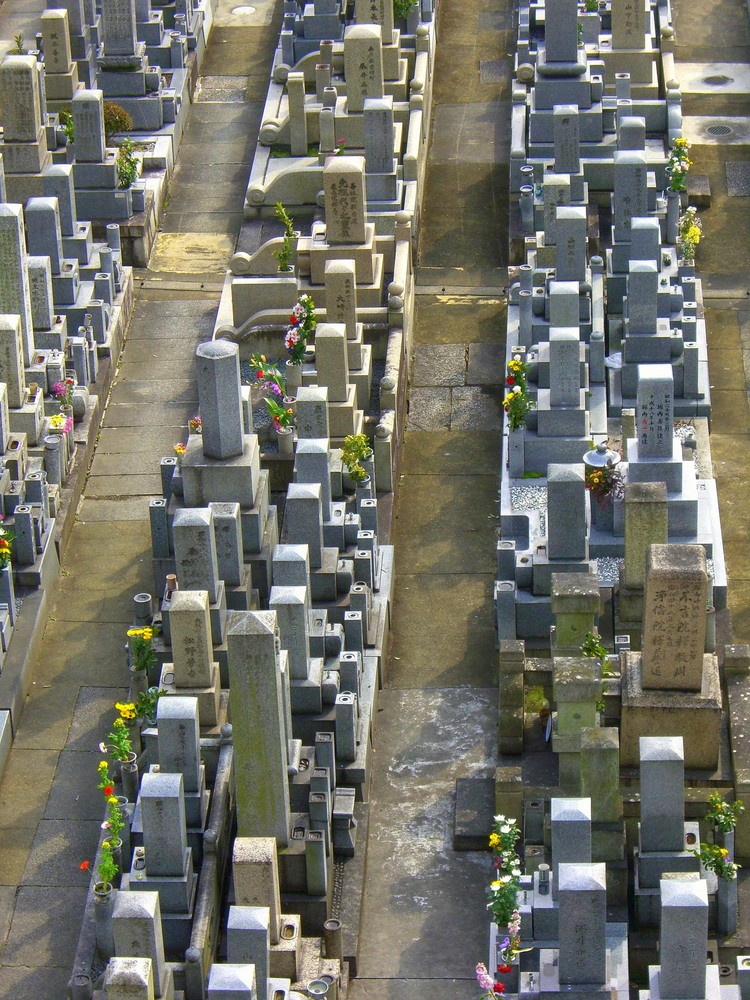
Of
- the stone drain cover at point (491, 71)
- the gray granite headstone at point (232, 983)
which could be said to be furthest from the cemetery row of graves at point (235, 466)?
the stone drain cover at point (491, 71)

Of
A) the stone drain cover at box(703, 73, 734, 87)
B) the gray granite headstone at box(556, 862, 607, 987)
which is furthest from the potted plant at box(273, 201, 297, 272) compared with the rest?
the gray granite headstone at box(556, 862, 607, 987)

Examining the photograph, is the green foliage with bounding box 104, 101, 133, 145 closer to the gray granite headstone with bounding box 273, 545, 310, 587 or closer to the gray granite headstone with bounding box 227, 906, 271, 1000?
the gray granite headstone with bounding box 273, 545, 310, 587

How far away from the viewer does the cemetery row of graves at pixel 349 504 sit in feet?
95.0

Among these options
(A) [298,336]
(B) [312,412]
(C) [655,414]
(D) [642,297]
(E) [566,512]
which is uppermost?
(D) [642,297]

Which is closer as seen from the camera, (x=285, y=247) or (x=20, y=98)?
(x=285, y=247)

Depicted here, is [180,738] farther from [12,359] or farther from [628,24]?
[628,24]

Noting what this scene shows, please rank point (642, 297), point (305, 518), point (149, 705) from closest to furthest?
point (149, 705)
point (305, 518)
point (642, 297)

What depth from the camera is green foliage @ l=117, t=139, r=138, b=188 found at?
44.9 meters

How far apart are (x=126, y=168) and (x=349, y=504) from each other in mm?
11460

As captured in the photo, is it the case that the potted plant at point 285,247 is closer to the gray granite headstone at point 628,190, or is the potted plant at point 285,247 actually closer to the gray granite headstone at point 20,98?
the gray granite headstone at point 20,98

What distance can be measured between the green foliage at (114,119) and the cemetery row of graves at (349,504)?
2.72 feet

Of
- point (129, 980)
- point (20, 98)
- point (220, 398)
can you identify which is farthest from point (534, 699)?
point (20, 98)

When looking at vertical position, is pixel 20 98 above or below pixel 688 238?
above

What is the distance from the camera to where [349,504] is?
36.0 meters
